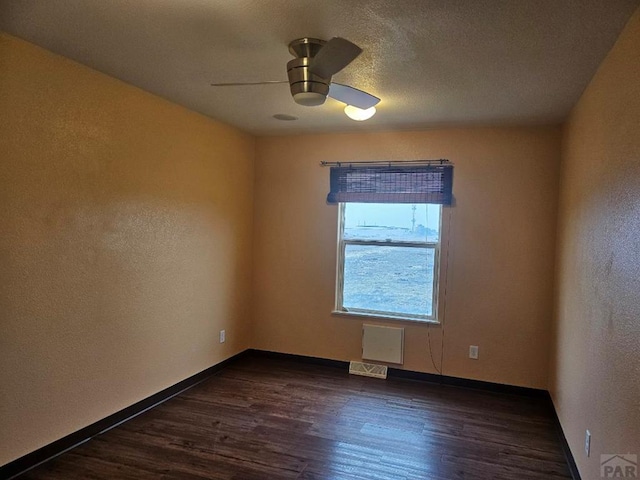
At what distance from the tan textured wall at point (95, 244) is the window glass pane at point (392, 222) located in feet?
4.33

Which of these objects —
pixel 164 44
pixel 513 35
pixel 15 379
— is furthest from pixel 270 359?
pixel 513 35

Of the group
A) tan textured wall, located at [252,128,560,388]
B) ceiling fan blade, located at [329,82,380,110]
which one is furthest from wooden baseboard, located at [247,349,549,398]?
ceiling fan blade, located at [329,82,380,110]

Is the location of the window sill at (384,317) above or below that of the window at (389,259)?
below

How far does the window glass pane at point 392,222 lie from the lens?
13.9 ft

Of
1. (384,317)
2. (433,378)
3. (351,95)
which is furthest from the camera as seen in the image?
(384,317)

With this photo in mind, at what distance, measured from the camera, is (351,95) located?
261cm

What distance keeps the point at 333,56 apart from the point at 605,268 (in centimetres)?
166

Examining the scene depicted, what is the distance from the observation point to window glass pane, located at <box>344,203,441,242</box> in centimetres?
423

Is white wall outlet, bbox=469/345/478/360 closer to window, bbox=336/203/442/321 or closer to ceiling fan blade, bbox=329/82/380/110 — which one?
window, bbox=336/203/442/321

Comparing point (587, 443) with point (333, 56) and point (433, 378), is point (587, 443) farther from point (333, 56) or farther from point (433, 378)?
point (333, 56)

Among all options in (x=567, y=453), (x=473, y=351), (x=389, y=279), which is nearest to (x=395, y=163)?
(x=389, y=279)

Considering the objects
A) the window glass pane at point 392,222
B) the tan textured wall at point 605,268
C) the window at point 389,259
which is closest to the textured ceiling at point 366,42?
the tan textured wall at point 605,268

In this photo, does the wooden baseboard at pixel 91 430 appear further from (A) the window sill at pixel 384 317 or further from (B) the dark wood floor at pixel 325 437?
(A) the window sill at pixel 384 317

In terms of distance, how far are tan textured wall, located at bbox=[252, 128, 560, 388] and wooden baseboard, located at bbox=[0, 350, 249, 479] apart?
117 centimetres
